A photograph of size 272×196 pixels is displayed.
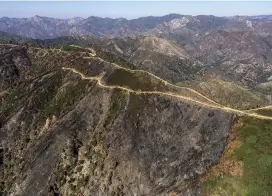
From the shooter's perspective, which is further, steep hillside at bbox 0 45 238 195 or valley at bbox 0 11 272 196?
steep hillside at bbox 0 45 238 195

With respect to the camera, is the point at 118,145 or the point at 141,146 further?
the point at 118,145

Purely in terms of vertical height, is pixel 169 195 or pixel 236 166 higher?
pixel 236 166

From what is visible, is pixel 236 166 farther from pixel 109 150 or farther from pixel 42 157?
pixel 42 157

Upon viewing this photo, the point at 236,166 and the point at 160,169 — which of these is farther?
the point at 160,169

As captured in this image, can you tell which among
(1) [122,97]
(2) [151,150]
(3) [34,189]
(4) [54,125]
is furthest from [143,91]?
(3) [34,189]

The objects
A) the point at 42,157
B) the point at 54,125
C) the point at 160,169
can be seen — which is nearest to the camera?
the point at 160,169

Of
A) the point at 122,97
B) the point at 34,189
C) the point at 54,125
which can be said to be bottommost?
the point at 34,189

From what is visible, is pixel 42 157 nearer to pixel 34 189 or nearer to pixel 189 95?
pixel 34 189

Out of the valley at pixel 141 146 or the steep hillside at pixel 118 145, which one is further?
the steep hillside at pixel 118 145

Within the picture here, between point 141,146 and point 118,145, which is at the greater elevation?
point 141,146

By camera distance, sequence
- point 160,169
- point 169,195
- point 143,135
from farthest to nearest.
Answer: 1. point 143,135
2. point 160,169
3. point 169,195
